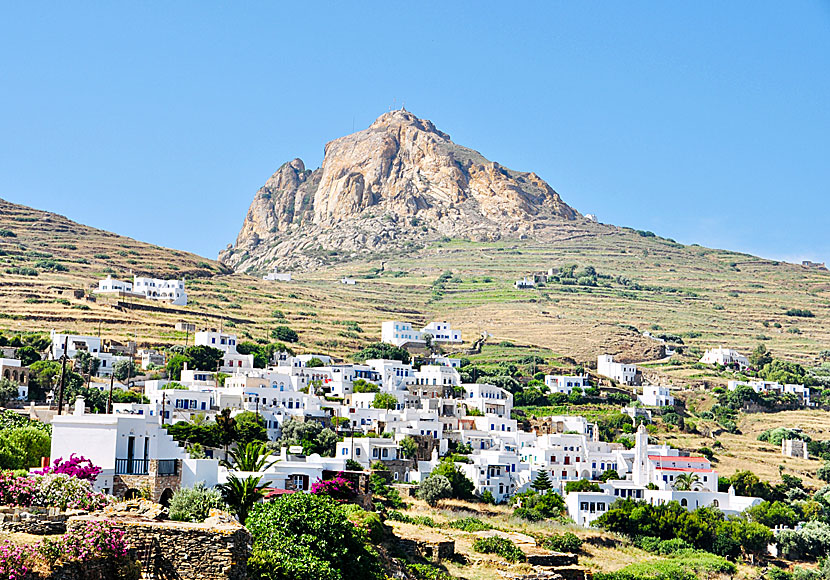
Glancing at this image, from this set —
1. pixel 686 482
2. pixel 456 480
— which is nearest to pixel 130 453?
pixel 456 480

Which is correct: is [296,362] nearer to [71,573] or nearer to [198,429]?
[198,429]

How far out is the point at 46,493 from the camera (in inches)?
775

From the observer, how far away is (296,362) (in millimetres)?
88875

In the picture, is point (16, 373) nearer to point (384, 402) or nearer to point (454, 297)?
point (384, 402)

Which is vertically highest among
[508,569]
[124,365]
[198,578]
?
[124,365]

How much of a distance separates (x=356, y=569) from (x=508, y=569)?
1667cm

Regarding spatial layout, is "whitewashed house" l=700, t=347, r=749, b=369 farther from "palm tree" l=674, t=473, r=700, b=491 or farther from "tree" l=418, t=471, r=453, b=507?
"tree" l=418, t=471, r=453, b=507

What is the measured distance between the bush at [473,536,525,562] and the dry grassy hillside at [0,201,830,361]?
187 feet

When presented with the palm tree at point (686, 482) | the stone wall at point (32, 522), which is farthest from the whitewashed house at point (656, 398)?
the stone wall at point (32, 522)

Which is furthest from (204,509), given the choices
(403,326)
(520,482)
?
(403,326)

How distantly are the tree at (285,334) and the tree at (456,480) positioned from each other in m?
51.5

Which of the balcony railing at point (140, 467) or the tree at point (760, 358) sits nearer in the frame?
the balcony railing at point (140, 467)

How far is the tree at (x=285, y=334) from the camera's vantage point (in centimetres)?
10844

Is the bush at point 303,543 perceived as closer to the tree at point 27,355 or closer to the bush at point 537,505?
Result: the bush at point 537,505
